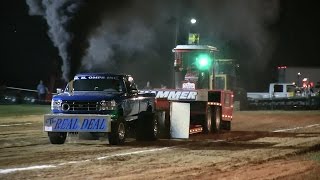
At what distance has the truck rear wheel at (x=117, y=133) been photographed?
51.4 ft

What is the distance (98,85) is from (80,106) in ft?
4.21

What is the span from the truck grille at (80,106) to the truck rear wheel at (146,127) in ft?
7.16

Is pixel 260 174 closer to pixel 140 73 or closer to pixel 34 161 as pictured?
pixel 34 161

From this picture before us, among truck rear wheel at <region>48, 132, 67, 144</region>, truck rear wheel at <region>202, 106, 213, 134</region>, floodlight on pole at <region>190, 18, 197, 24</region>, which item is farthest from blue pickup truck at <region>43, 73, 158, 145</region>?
floodlight on pole at <region>190, 18, 197, 24</region>

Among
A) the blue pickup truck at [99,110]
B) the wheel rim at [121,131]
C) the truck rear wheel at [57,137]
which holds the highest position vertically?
the blue pickup truck at [99,110]

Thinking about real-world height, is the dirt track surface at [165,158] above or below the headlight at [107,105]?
below

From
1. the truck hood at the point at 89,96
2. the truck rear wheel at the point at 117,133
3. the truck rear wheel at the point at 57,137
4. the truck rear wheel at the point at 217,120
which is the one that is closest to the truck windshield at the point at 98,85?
the truck hood at the point at 89,96

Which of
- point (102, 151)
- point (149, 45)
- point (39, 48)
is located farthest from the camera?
point (39, 48)

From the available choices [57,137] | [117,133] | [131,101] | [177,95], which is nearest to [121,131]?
[117,133]

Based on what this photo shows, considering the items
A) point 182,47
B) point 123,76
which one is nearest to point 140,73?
point 182,47

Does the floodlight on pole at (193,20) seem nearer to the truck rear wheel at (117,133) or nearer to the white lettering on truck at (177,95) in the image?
the white lettering on truck at (177,95)

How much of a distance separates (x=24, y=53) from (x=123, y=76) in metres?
36.0

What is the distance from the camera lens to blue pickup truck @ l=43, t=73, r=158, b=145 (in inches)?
612

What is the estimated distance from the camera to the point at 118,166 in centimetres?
1189
